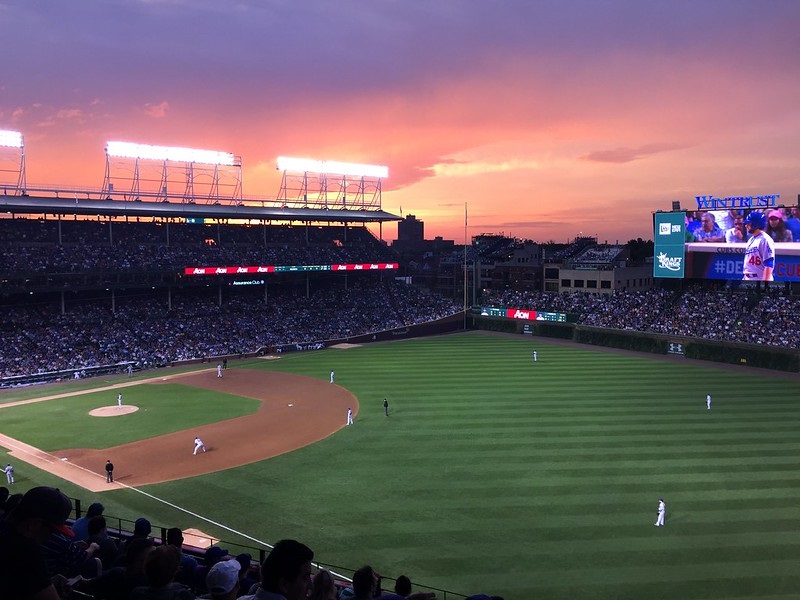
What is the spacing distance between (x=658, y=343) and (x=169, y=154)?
4591cm

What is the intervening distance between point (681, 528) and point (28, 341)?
1731 inches

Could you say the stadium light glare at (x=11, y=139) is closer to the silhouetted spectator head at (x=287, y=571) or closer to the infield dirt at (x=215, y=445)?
the infield dirt at (x=215, y=445)

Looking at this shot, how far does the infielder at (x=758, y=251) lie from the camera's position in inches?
1793

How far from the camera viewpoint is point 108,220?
181 ft

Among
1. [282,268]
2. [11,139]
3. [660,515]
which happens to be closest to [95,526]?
[660,515]

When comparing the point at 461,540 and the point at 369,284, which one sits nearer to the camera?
the point at 461,540

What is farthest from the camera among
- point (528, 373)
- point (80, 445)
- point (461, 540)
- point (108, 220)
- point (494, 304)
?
point (494, 304)

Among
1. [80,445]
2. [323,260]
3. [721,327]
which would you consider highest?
[323,260]

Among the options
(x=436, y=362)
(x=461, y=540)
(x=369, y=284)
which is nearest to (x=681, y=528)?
(x=461, y=540)

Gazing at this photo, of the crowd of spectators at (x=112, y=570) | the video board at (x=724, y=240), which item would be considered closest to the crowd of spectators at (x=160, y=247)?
the video board at (x=724, y=240)

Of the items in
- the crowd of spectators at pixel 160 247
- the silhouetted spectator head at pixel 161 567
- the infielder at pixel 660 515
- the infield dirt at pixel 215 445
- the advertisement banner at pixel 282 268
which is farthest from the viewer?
the advertisement banner at pixel 282 268

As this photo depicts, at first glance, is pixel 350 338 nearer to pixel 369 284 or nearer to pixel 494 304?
pixel 369 284

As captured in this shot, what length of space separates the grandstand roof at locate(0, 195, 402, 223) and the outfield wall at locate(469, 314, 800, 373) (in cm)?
1833

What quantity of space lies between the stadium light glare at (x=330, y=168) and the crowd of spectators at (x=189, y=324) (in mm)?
12398
